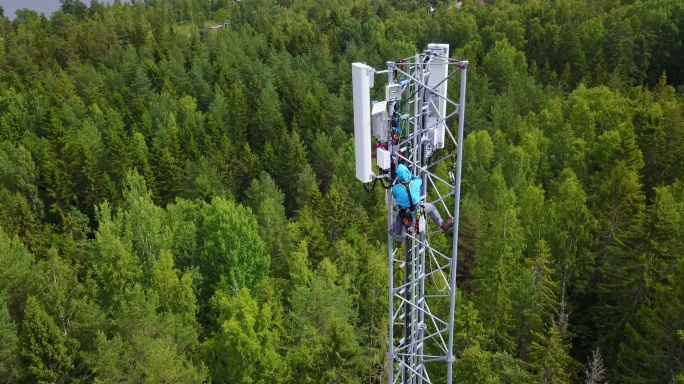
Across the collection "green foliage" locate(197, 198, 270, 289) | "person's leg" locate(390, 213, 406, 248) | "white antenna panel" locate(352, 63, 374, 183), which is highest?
"white antenna panel" locate(352, 63, 374, 183)

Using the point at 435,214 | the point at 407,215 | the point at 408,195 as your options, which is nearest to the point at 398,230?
the point at 407,215

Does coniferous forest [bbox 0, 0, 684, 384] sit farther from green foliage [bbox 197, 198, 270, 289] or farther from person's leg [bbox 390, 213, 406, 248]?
person's leg [bbox 390, 213, 406, 248]

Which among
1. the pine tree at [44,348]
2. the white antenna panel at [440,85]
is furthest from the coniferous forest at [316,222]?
the white antenna panel at [440,85]

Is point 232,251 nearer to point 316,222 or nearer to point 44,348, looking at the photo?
point 316,222

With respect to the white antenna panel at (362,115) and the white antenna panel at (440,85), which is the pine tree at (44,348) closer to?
the white antenna panel at (362,115)

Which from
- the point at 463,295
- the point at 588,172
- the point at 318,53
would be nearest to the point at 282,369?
the point at 463,295

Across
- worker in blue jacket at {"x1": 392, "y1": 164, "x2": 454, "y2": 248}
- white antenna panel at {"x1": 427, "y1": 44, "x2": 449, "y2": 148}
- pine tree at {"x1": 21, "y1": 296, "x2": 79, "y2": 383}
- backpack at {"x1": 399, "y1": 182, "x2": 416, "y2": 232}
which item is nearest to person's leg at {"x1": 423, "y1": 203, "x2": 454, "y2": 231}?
worker in blue jacket at {"x1": 392, "y1": 164, "x2": 454, "y2": 248}
